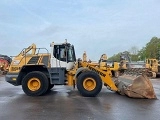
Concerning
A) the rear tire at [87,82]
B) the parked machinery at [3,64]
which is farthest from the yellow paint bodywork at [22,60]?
the parked machinery at [3,64]

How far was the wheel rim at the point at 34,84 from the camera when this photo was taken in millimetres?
14617

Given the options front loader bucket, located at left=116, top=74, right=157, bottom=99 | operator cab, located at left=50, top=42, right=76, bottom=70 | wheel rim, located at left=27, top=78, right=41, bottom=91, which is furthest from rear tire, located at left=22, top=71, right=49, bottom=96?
front loader bucket, located at left=116, top=74, right=157, bottom=99

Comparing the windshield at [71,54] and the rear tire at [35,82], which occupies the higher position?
the windshield at [71,54]

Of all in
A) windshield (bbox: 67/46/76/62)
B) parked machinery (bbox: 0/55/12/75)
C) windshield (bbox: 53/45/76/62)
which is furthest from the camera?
parked machinery (bbox: 0/55/12/75)

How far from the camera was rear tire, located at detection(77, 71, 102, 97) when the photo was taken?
14109mm

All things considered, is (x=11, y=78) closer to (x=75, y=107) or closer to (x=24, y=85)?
(x=24, y=85)

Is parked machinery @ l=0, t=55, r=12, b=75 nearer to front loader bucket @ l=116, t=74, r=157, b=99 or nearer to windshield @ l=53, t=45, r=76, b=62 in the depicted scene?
windshield @ l=53, t=45, r=76, b=62

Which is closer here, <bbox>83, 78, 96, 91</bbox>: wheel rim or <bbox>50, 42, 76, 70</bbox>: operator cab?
<bbox>83, 78, 96, 91</bbox>: wheel rim

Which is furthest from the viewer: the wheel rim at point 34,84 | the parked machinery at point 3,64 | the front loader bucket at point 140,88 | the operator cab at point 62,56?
the parked machinery at point 3,64

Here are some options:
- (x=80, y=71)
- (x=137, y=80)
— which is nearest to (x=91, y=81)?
(x=80, y=71)

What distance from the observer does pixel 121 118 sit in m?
8.72

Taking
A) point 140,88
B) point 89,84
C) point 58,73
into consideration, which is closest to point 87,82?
point 89,84

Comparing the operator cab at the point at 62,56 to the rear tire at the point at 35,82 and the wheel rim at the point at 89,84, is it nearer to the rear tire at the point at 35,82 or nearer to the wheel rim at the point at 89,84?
the rear tire at the point at 35,82

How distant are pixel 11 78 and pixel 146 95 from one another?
6746 mm
